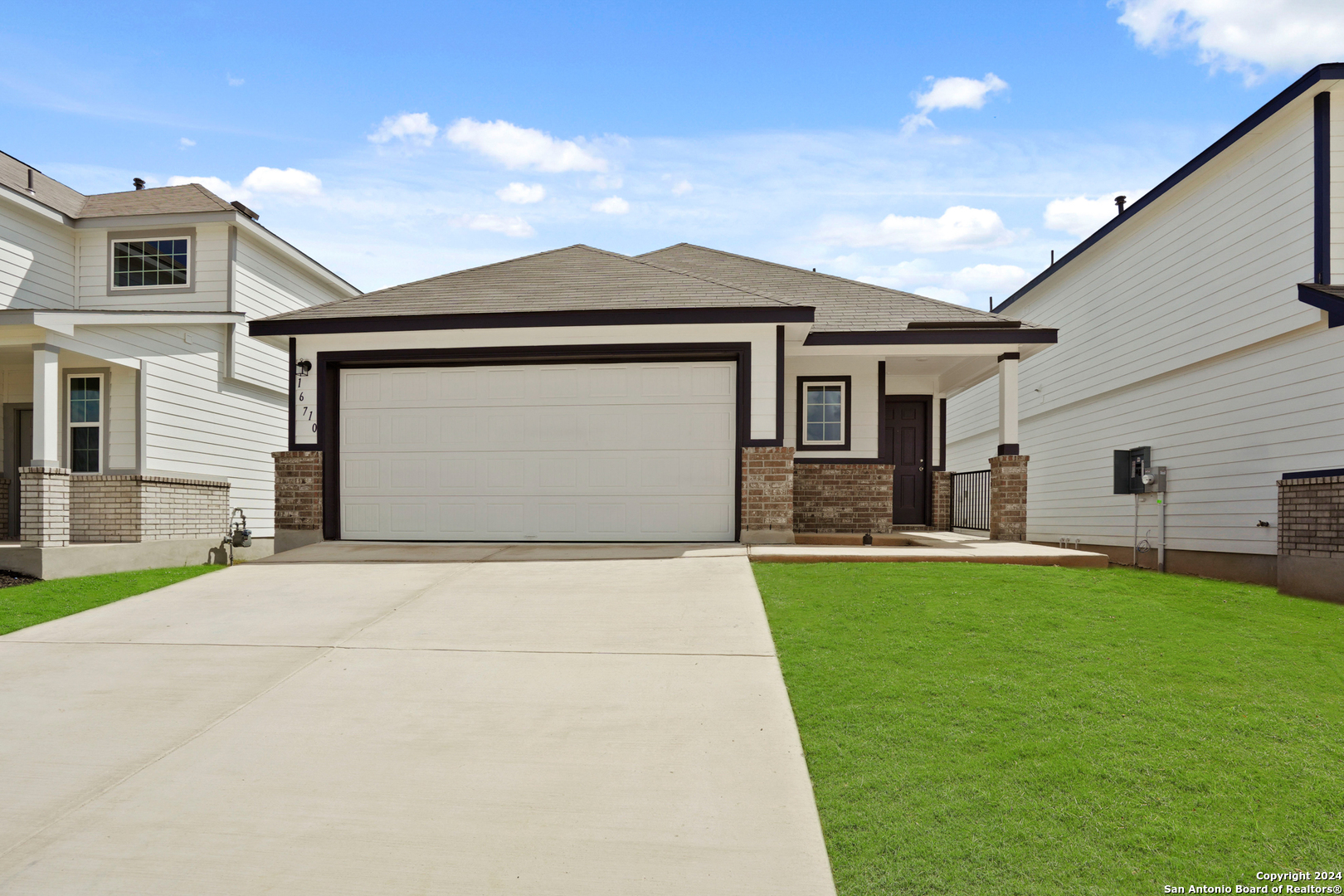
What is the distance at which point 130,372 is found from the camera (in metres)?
13.0

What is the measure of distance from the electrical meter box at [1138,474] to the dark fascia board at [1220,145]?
408 cm

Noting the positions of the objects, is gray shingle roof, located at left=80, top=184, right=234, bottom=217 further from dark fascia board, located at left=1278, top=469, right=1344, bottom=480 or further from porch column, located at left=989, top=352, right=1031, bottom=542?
dark fascia board, located at left=1278, top=469, right=1344, bottom=480

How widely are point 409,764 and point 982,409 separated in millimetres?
19875

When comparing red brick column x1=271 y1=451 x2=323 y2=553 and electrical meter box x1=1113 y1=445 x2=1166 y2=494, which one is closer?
red brick column x1=271 y1=451 x2=323 y2=553

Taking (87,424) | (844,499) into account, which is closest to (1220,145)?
(844,499)

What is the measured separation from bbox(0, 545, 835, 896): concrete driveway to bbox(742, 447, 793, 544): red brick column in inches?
140

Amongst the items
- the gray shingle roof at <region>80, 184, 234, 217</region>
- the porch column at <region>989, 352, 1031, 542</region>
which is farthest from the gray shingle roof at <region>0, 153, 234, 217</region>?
the porch column at <region>989, 352, 1031, 542</region>

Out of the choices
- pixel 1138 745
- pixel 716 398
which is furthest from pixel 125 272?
pixel 1138 745

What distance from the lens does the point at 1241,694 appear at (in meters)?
4.71

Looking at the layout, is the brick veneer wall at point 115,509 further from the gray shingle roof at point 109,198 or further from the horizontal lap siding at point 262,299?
the gray shingle roof at point 109,198

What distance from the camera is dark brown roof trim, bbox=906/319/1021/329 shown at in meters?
12.4

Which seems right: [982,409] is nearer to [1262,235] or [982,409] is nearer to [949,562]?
[1262,235]

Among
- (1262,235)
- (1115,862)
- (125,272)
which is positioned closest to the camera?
(1115,862)

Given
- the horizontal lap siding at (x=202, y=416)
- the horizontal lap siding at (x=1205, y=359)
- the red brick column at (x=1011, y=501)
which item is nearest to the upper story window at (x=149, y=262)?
the horizontal lap siding at (x=202, y=416)
